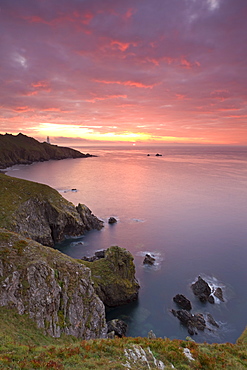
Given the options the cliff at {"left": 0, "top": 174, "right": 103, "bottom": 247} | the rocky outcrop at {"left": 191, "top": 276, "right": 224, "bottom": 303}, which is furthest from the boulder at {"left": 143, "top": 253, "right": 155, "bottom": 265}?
the cliff at {"left": 0, "top": 174, "right": 103, "bottom": 247}

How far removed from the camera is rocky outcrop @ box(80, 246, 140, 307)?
4331 centimetres

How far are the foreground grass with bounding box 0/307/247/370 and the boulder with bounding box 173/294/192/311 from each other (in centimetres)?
1754

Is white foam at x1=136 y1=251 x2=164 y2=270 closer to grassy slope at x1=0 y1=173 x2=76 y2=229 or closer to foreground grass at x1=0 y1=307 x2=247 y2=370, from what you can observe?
grassy slope at x1=0 y1=173 x2=76 y2=229

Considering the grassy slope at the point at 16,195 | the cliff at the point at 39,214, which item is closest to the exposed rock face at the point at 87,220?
the cliff at the point at 39,214

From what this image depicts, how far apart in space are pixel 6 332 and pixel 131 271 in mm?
29854

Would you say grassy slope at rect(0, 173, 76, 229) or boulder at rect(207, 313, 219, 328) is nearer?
boulder at rect(207, 313, 219, 328)

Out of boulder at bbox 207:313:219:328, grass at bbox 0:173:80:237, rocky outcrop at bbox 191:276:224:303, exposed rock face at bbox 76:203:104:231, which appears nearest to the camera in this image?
boulder at bbox 207:313:219:328

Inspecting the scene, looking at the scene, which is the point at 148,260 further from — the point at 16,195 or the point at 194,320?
the point at 16,195

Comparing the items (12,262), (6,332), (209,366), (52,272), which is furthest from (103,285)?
(209,366)

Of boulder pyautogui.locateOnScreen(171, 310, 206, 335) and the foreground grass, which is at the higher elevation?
the foreground grass

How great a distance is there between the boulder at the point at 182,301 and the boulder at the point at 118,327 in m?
12.3

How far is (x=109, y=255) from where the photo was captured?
1892 inches

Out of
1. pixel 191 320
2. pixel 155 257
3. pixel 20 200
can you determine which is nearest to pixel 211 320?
pixel 191 320

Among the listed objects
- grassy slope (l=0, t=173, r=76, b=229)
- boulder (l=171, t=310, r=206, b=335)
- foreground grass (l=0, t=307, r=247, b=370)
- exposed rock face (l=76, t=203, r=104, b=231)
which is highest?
grassy slope (l=0, t=173, r=76, b=229)
